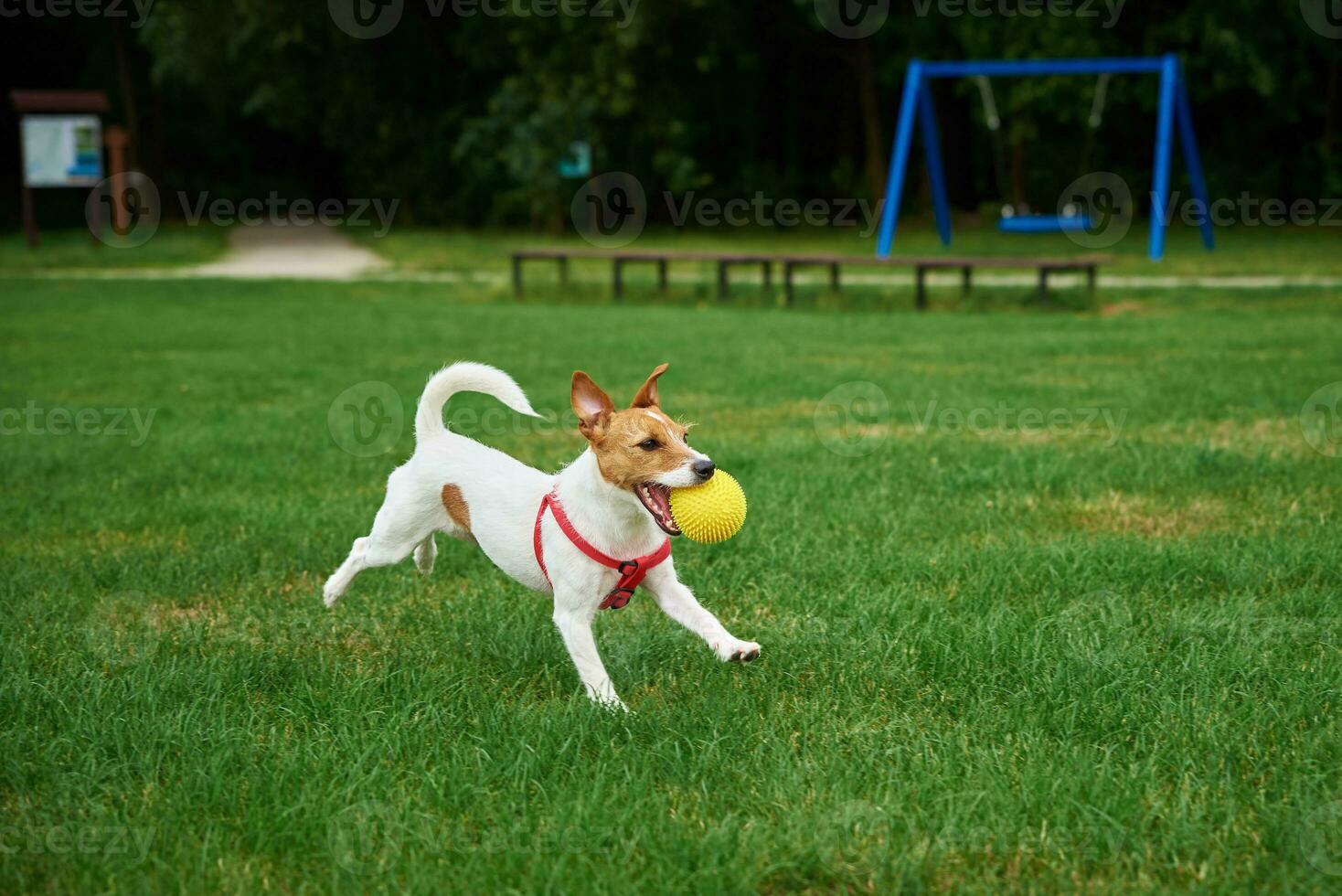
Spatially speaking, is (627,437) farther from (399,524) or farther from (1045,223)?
→ (1045,223)

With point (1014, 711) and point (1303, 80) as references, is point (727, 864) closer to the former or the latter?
point (1014, 711)

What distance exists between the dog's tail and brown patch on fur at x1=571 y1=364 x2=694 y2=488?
19 cm

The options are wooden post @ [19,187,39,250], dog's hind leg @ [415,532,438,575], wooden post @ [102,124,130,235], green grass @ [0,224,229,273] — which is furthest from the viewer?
wooden post @ [102,124,130,235]

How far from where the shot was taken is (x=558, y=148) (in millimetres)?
33156

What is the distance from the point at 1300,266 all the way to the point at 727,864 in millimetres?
20509

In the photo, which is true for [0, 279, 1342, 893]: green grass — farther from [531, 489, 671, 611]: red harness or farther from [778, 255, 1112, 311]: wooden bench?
[778, 255, 1112, 311]: wooden bench

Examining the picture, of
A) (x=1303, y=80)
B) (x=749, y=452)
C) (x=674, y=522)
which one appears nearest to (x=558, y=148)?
(x=1303, y=80)

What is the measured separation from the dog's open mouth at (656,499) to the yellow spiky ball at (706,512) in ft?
0.07

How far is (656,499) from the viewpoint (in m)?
3.80

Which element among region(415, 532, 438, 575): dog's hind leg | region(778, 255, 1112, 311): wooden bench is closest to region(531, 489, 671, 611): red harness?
region(415, 532, 438, 575): dog's hind leg

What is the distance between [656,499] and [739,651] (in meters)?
0.52

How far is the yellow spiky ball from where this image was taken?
3.72m

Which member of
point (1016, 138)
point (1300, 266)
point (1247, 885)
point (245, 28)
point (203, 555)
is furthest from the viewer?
point (245, 28)

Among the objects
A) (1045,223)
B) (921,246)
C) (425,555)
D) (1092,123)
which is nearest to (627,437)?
(425,555)
